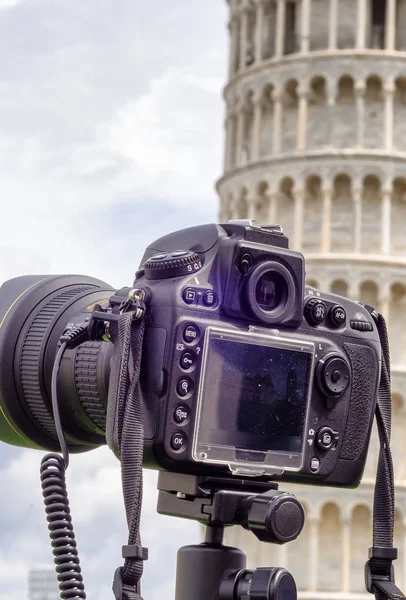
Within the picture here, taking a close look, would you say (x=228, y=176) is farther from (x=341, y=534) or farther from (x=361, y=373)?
(x=361, y=373)

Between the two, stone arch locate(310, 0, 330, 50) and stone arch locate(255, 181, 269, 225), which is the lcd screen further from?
stone arch locate(310, 0, 330, 50)

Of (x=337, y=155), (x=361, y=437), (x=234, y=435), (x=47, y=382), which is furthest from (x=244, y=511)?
(x=337, y=155)

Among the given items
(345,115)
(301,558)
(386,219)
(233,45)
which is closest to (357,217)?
(386,219)

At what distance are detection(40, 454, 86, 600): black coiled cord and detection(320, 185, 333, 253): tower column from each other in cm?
1843

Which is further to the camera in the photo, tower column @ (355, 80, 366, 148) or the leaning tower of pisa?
tower column @ (355, 80, 366, 148)

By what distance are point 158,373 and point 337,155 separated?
18780 millimetres

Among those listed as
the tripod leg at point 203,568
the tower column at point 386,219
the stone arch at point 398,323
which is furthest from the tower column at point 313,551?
the tripod leg at point 203,568

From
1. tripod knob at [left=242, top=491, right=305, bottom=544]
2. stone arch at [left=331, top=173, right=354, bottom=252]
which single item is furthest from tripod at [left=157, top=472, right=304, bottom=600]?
stone arch at [left=331, top=173, right=354, bottom=252]

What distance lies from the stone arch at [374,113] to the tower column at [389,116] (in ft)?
0.26

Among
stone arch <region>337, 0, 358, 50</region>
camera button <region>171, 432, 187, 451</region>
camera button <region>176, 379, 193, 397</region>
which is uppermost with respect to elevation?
stone arch <region>337, 0, 358, 50</region>

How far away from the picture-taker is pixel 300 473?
2238 millimetres

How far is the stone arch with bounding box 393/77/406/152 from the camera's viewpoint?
20906mm

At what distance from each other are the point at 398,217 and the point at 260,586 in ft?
62.4

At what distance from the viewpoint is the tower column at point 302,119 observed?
2102 centimetres
